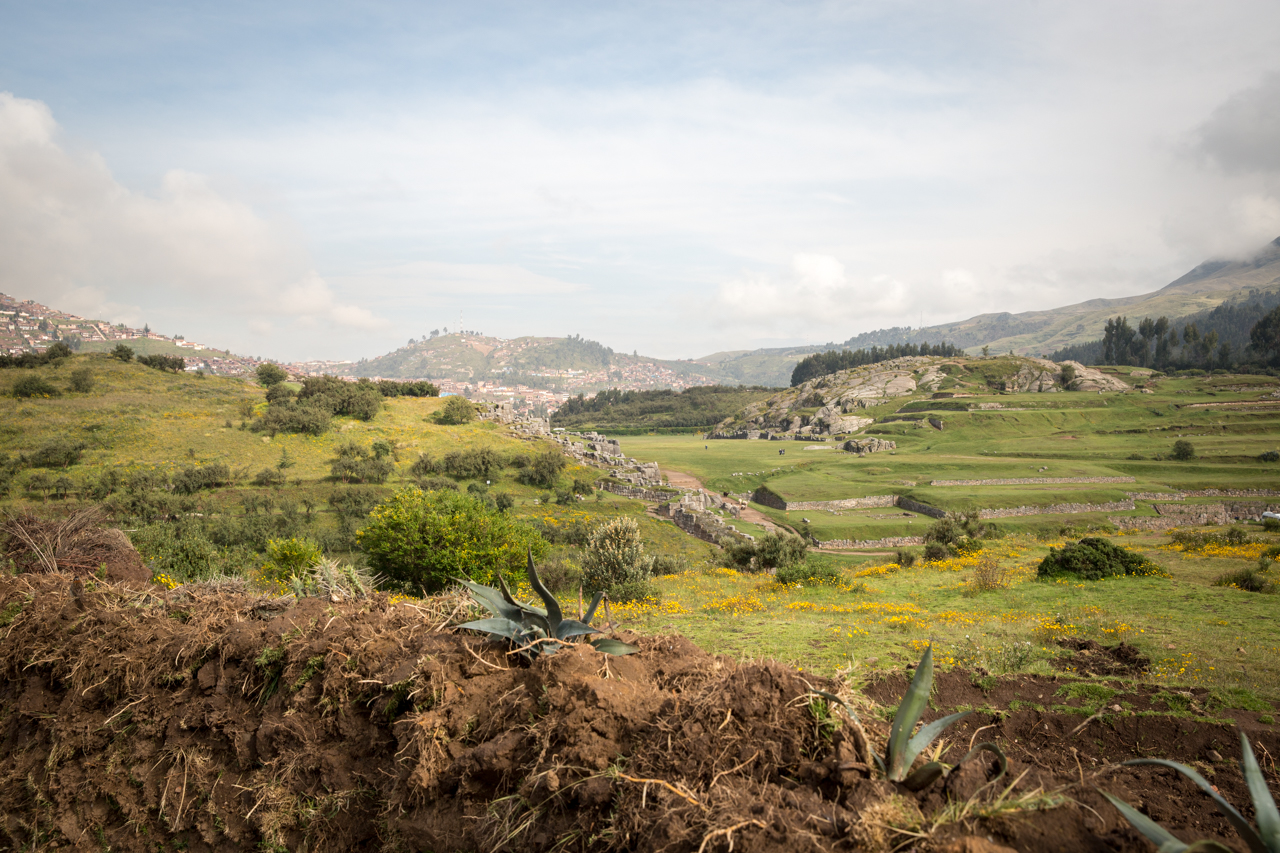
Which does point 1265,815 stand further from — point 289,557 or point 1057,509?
point 1057,509

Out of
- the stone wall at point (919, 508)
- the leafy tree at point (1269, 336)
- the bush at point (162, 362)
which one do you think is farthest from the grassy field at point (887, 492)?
the leafy tree at point (1269, 336)

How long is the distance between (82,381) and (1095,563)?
8738 centimetres

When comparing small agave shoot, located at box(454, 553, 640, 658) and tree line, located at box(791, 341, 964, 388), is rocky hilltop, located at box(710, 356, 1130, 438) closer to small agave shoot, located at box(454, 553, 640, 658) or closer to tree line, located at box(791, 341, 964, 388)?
tree line, located at box(791, 341, 964, 388)

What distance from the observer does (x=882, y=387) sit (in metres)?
142

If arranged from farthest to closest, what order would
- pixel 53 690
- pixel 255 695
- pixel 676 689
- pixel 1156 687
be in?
1. pixel 1156 687
2. pixel 53 690
3. pixel 255 695
4. pixel 676 689

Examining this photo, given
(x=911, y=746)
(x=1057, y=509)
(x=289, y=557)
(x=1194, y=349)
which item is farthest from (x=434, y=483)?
(x=1194, y=349)

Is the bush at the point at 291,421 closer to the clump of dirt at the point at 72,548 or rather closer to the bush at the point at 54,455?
the bush at the point at 54,455

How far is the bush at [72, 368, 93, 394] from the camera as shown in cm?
6212

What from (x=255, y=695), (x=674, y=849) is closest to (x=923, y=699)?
(x=674, y=849)

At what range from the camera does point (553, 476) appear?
62.3 metres

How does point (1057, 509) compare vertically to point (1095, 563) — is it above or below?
below

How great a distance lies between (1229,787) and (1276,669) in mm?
5550

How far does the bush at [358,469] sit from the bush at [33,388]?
31.6 m

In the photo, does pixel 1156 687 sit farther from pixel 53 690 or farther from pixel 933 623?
pixel 53 690
